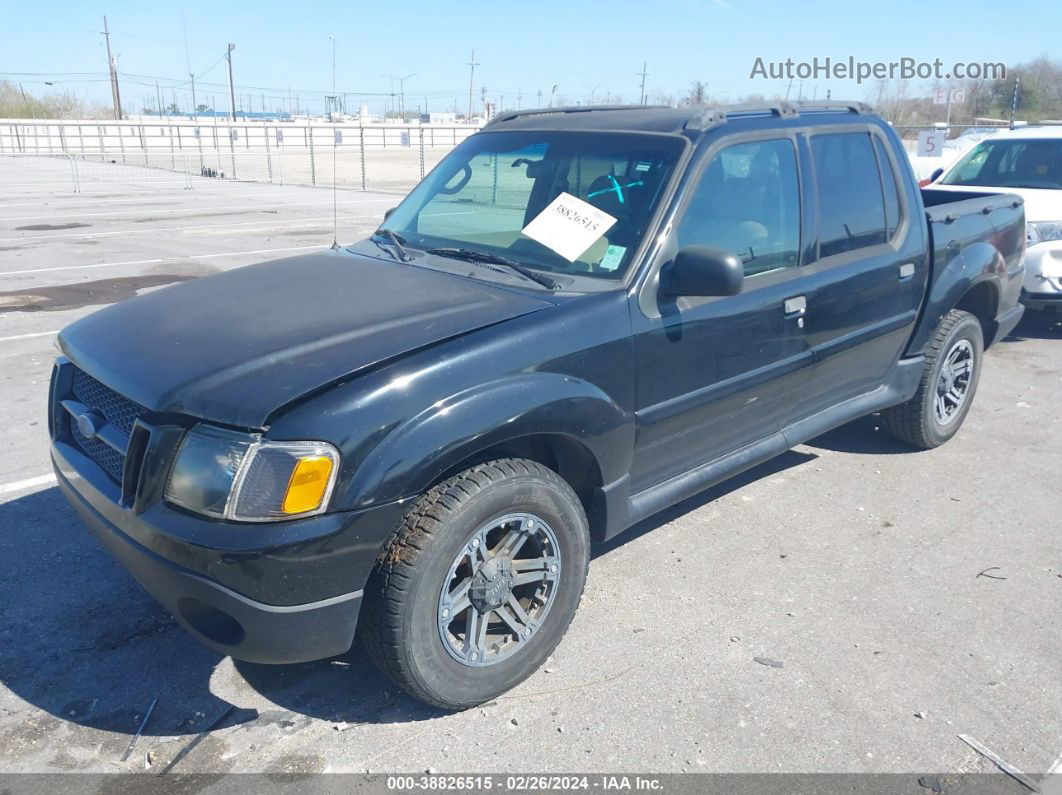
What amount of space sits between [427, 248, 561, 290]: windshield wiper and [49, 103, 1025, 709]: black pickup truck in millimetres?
21

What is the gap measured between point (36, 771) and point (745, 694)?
7.67 feet

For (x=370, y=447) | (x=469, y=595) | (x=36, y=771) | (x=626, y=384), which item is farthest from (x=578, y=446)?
(x=36, y=771)

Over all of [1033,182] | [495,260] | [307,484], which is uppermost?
[1033,182]

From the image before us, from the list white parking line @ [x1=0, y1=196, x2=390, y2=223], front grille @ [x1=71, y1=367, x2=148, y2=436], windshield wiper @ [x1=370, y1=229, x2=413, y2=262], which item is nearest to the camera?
front grille @ [x1=71, y1=367, x2=148, y2=436]

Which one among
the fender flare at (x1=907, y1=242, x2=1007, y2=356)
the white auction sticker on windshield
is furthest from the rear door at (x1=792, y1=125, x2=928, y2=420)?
the white auction sticker on windshield

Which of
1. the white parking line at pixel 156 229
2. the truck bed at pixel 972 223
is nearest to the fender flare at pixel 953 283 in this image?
the truck bed at pixel 972 223

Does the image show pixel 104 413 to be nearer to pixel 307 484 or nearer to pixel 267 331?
pixel 267 331

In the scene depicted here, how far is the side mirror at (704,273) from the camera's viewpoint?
10.6 feet

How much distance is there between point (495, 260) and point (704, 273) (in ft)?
2.93

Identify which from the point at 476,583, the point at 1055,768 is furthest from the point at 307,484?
the point at 1055,768

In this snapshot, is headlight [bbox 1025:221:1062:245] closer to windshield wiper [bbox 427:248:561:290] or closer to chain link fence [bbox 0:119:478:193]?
windshield wiper [bbox 427:248:561:290]

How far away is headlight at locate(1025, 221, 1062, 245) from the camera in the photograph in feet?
26.0

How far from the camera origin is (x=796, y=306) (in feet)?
13.1

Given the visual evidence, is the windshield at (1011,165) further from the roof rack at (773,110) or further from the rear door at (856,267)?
the roof rack at (773,110)
